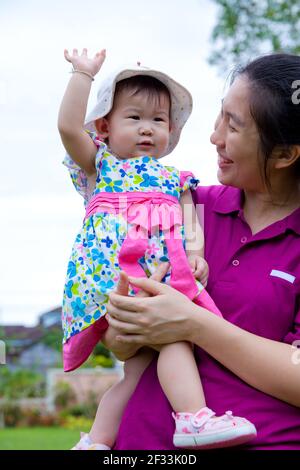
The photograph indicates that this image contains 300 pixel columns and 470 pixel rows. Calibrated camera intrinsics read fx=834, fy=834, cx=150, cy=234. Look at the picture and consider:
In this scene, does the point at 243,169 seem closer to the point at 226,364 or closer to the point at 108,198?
the point at 108,198

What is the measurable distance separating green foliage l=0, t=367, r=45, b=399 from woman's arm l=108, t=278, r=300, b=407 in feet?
37.6

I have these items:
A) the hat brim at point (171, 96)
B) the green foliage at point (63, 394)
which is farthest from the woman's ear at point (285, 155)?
the green foliage at point (63, 394)

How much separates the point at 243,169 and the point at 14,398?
1160 cm

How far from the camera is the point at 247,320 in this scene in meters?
2.49

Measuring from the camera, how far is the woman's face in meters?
2.62

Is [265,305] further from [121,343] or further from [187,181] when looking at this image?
[187,181]

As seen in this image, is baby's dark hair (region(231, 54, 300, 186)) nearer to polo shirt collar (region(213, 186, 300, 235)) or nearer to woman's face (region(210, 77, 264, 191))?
woman's face (region(210, 77, 264, 191))

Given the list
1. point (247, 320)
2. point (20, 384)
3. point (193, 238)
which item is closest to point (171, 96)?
point (193, 238)

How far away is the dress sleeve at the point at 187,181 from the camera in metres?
2.83

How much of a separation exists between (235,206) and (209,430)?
80cm

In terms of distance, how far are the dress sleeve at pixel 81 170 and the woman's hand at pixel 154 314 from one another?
483 millimetres

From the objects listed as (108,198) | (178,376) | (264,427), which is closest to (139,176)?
(108,198)

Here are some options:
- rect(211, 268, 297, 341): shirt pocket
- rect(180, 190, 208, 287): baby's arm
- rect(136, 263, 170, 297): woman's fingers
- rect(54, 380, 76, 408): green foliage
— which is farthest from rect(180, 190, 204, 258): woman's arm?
rect(54, 380, 76, 408): green foliage

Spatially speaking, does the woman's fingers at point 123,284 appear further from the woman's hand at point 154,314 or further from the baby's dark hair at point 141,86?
the baby's dark hair at point 141,86
